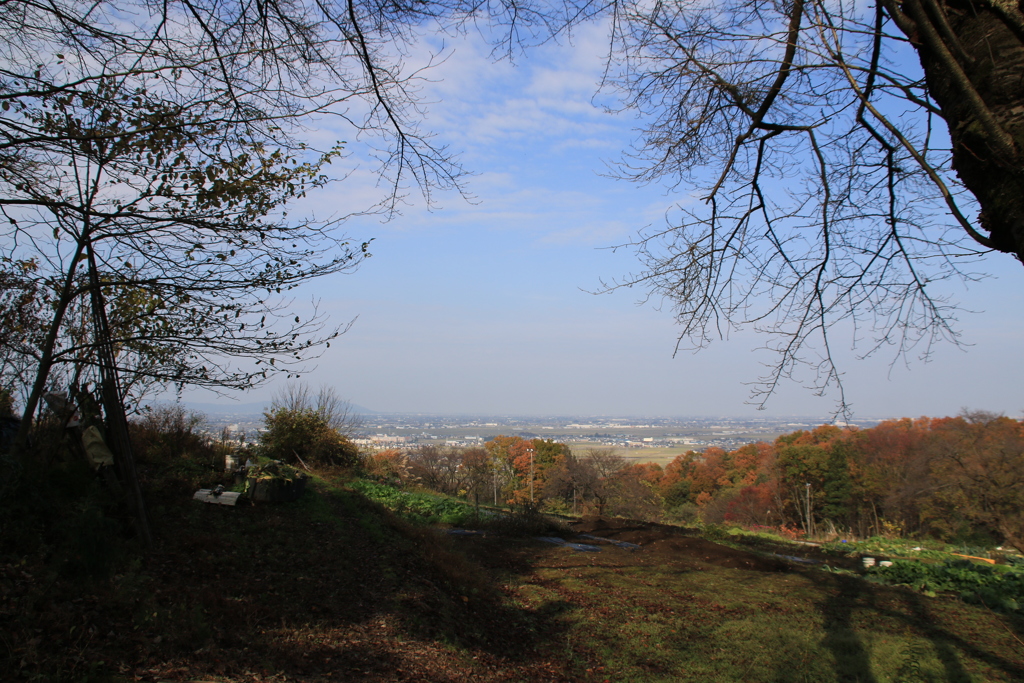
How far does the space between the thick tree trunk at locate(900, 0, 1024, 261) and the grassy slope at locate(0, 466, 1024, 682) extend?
4389mm

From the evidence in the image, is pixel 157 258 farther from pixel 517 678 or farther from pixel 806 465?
pixel 806 465

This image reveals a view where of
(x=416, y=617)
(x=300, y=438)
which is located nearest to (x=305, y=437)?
(x=300, y=438)

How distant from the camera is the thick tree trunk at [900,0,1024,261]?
1.83 metres

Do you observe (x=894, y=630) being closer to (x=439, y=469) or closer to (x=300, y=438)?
(x=300, y=438)

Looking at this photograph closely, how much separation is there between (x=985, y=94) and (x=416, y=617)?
5.39 meters

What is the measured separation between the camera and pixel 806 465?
43250 millimetres

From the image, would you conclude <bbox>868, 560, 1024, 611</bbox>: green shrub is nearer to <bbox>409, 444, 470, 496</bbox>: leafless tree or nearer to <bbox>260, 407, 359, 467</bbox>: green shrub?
<bbox>260, 407, 359, 467</bbox>: green shrub

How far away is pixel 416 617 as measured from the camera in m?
5.09

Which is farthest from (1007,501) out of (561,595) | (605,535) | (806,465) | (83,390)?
(83,390)

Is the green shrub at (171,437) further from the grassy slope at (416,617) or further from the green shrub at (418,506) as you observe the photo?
the green shrub at (418,506)

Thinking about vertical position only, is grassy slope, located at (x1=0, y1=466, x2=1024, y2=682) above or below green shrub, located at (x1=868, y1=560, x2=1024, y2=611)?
above

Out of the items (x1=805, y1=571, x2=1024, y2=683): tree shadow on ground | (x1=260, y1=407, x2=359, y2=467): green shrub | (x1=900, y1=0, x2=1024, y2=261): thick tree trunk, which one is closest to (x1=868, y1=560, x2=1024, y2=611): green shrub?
(x1=805, y1=571, x2=1024, y2=683): tree shadow on ground

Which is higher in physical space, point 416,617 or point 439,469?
point 416,617

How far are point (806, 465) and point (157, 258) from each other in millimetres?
48311
